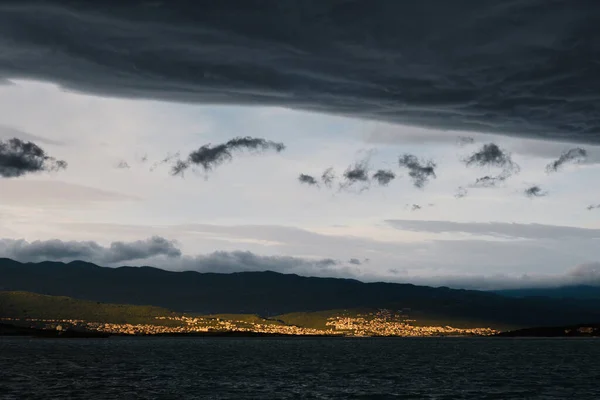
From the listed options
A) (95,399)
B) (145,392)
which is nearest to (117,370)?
(145,392)

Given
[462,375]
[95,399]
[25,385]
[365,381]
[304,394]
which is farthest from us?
[462,375]

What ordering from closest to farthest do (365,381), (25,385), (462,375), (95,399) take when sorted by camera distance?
(95,399)
(25,385)
(365,381)
(462,375)

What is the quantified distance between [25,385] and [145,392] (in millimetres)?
26917

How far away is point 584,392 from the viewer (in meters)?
141

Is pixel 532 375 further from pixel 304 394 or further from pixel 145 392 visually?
pixel 145 392

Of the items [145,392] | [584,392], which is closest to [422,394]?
[584,392]

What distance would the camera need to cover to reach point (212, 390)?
140 m

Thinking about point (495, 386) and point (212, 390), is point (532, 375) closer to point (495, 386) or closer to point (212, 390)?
point (495, 386)

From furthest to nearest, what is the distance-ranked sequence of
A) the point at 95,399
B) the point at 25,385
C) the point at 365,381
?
the point at 365,381
the point at 25,385
the point at 95,399

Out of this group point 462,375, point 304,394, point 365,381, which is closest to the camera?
point 304,394

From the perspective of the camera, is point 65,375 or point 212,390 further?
point 65,375

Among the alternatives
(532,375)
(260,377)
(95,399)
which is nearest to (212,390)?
(95,399)

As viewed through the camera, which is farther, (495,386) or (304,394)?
(495,386)

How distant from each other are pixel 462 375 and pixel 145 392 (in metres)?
85.3
